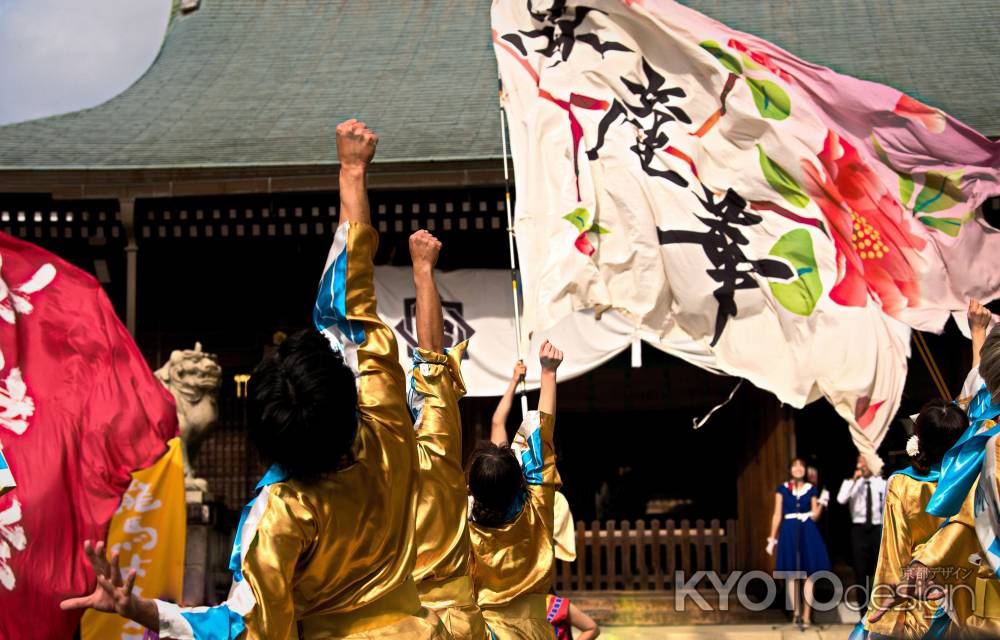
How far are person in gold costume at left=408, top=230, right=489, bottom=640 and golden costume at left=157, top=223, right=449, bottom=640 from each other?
80cm

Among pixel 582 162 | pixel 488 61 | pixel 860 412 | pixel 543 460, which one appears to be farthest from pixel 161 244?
pixel 543 460

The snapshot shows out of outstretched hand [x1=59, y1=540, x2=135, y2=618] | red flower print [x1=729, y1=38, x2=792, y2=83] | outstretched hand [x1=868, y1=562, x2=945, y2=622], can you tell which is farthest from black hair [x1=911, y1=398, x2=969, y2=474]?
red flower print [x1=729, y1=38, x2=792, y2=83]

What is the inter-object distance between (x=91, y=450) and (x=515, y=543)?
314 centimetres

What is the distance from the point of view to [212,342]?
12.6 meters

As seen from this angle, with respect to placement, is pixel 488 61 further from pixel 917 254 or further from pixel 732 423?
pixel 917 254

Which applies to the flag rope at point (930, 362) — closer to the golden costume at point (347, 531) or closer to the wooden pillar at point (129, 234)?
the wooden pillar at point (129, 234)

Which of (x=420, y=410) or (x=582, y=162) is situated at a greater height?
(x=582, y=162)

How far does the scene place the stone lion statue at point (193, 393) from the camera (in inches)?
423

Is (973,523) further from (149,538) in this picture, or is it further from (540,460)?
(149,538)

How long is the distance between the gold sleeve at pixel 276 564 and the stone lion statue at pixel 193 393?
25.7 ft

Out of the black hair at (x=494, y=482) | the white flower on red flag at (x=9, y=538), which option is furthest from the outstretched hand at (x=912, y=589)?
the white flower on red flag at (x=9, y=538)

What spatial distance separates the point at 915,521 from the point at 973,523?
1.14m

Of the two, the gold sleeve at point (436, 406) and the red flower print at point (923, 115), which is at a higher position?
the red flower print at point (923, 115)

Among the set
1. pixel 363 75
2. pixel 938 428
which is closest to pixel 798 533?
pixel 938 428
